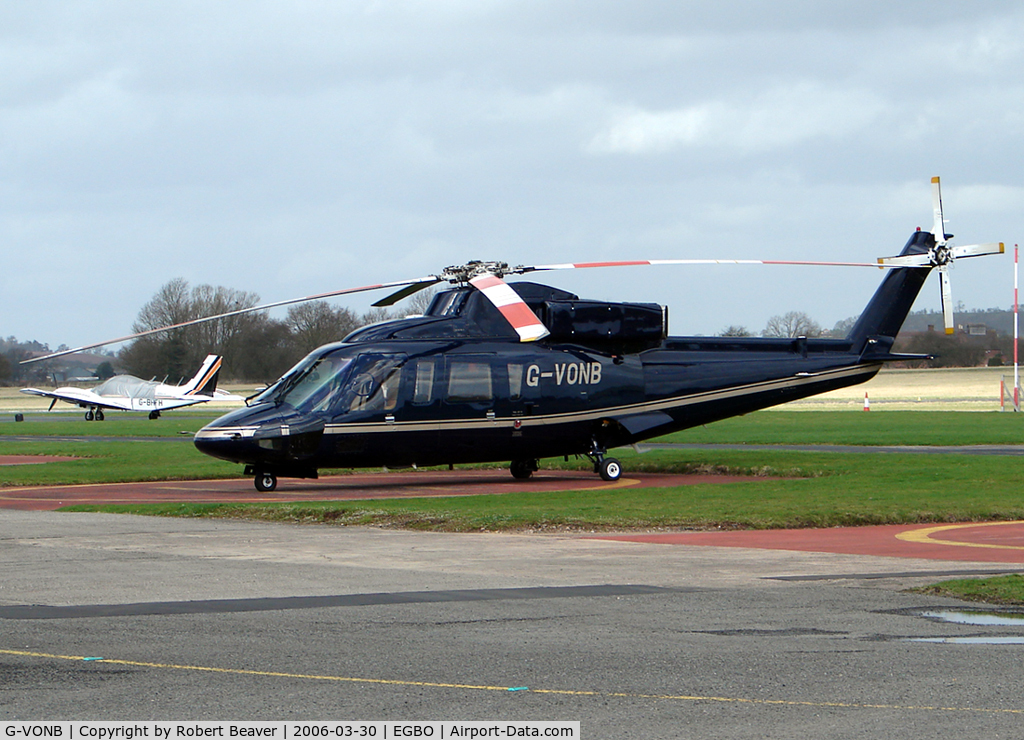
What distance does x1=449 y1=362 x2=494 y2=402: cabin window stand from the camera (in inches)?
930

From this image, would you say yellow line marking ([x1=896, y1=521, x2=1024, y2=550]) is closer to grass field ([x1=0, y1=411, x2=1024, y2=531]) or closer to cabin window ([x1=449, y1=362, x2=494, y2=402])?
grass field ([x1=0, y1=411, x2=1024, y2=531])

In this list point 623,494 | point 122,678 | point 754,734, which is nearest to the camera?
point 754,734

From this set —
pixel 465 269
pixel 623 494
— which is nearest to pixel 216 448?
pixel 465 269

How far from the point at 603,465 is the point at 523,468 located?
2184mm

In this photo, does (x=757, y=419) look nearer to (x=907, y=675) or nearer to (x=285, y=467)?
(x=285, y=467)

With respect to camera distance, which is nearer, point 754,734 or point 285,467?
point 754,734

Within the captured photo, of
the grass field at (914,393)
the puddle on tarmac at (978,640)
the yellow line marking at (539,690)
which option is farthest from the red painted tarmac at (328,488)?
the grass field at (914,393)

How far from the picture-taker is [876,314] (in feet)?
90.1

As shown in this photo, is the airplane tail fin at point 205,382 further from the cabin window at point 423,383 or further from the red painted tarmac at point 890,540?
the red painted tarmac at point 890,540

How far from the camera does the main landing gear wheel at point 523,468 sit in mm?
26125

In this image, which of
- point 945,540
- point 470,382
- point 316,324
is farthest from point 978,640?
point 316,324

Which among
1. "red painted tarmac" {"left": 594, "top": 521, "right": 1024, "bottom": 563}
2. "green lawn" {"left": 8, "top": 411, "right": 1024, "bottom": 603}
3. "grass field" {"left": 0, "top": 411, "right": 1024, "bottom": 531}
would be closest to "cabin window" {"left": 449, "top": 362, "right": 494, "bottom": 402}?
"green lawn" {"left": 8, "top": 411, "right": 1024, "bottom": 603}

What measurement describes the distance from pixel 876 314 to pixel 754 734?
2298cm

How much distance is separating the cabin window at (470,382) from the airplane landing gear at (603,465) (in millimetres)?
2733
